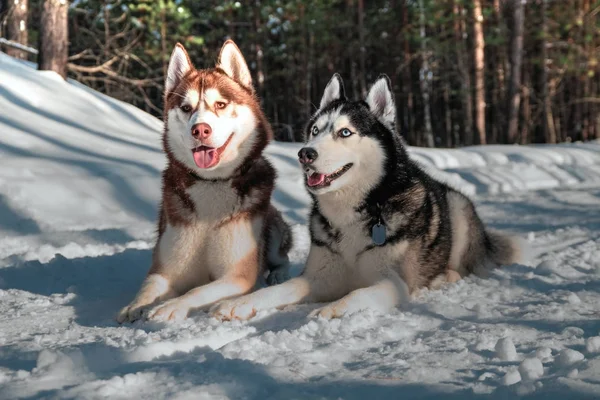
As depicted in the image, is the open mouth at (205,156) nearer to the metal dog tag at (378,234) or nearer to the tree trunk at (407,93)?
the metal dog tag at (378,234)

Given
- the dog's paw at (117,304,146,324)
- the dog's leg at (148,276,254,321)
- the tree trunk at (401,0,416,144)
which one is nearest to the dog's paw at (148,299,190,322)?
the dog's leg at (148,276,254,321)

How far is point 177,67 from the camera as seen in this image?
3561mm

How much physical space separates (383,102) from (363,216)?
2.23 ft

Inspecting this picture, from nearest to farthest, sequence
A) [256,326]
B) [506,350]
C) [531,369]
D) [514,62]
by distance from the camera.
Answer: [531,369] → [506,350] → [256,326] → [514,62]

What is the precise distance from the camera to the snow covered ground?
1.95 meters

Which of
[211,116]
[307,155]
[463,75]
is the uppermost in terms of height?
[463,75]

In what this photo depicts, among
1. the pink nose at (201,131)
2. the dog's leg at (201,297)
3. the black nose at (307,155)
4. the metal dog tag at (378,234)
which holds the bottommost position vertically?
the dog's leg at (201,297)

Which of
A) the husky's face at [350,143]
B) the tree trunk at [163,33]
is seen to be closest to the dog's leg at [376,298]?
the husky's face at [350,143]

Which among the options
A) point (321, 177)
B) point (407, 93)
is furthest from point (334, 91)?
point (407, 93)

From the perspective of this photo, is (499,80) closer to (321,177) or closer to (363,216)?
(363,216)

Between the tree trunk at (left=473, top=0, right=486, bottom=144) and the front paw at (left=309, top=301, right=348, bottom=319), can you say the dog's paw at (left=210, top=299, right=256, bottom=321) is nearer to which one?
the front paw at (left=309, top=301, right=348, bottom=319)

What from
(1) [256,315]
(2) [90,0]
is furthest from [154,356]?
(2) [90,0]

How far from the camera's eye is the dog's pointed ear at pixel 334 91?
3.64 m

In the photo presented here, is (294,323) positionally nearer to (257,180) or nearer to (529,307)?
(257,180)
